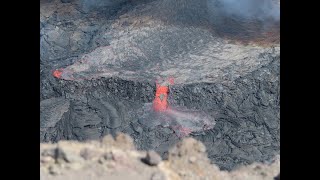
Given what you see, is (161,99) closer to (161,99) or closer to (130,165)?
(161,99)

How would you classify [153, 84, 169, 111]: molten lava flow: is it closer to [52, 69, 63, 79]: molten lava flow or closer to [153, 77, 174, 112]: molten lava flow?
[153, 77, 174, 112]: molten lava flow

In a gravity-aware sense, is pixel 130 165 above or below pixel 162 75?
below

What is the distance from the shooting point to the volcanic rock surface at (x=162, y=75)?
6.59 meters

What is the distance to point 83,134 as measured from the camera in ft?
21.6

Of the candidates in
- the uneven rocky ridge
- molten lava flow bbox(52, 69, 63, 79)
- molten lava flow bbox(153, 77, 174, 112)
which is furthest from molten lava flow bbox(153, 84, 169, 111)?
molten lava flow bbox(52, 69, 63, 79)

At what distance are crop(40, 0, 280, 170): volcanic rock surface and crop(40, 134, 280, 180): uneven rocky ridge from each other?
0.68 ft

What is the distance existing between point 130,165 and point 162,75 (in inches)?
83.9

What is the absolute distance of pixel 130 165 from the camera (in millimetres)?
5684

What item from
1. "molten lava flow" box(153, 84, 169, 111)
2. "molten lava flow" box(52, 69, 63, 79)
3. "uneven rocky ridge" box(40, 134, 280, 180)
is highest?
"molten lava flow" box(52, 69, 63, 79)

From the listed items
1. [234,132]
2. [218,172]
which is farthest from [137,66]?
[218,172]

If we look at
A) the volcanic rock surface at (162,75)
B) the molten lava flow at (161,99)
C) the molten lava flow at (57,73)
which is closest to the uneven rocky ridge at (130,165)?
the volcanic rock surface at (162,75)

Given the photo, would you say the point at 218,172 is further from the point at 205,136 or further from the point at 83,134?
the point at 83,134

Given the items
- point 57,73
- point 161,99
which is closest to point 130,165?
point 161,99

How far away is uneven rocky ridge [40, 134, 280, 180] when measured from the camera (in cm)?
555
